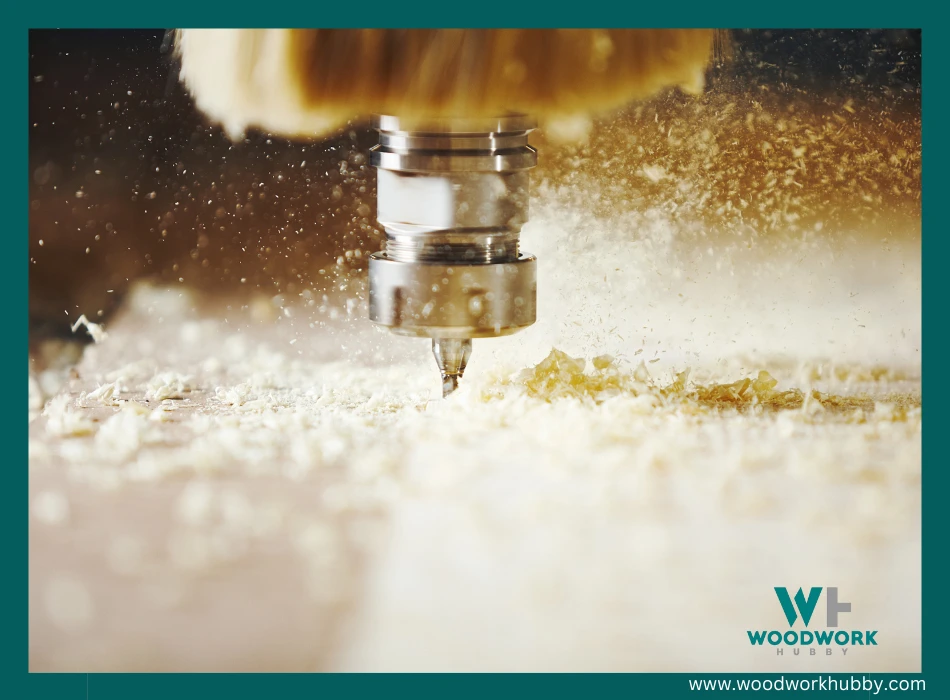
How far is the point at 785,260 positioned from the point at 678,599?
733 millimetres

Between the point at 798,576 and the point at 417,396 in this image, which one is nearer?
the point at 798,576

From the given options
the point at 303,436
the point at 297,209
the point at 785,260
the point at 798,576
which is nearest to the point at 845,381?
the point at 785,260

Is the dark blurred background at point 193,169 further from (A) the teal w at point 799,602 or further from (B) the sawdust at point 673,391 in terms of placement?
(A) the teal w at point 799,602

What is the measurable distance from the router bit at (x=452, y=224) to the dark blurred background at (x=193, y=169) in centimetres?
26

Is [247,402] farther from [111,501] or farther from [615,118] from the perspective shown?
[615,118]

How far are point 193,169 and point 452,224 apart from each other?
51 centimetres

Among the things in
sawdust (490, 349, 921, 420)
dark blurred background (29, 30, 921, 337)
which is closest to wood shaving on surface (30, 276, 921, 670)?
sawdust (490, 349, 921, 420)

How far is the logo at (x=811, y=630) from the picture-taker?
971 mm

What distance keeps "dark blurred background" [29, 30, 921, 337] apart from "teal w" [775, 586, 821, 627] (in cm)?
57

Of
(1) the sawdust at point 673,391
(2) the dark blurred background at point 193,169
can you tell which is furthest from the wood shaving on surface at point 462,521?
(2) the dark blurred background at point 193,169

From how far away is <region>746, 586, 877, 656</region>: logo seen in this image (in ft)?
3.19

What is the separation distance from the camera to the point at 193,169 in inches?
62.8

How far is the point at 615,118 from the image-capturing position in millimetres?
1511

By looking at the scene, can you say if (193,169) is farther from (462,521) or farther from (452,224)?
(462,521)
